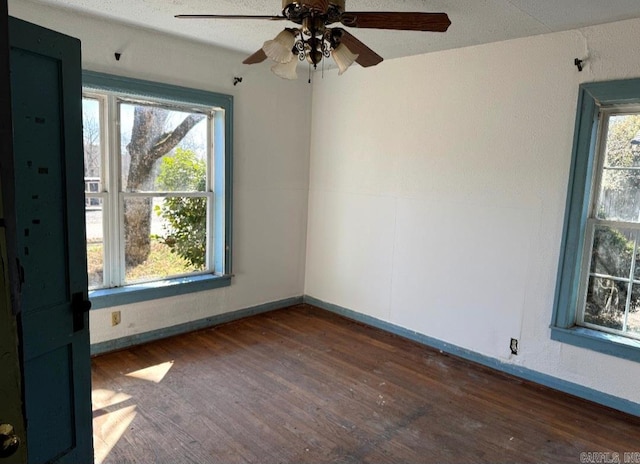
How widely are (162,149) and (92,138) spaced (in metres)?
0.54

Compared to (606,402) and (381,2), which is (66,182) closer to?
(381,2)

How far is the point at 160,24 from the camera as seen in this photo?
308cm

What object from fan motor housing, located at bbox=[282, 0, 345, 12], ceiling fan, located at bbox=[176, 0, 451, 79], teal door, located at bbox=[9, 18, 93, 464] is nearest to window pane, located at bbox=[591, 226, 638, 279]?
ceiling fan, located at bbox=[176, 0, 451, 79]

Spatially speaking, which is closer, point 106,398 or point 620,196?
point 106,398

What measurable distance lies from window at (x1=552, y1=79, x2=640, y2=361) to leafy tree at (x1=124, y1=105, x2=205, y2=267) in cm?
303

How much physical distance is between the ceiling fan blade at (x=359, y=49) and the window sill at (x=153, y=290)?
92.0 inches

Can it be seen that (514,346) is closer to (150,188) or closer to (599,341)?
(599,341)

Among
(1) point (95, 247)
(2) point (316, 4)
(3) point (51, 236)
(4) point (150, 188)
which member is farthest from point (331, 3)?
(1) point (95, 247)

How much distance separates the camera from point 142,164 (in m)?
3.40

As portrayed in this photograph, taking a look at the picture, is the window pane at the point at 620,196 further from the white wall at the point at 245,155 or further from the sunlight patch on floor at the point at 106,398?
the sunlight patch on floor at the point at 106,398

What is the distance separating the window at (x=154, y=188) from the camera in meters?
3.17

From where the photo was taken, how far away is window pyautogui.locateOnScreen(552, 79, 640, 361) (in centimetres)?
270

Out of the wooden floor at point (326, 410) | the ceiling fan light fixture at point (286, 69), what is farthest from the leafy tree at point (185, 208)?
the ceiling fan light fixture at point (286, 69)

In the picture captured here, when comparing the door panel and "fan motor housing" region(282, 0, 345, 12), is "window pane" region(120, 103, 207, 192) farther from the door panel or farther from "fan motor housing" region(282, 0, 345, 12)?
the door panel
